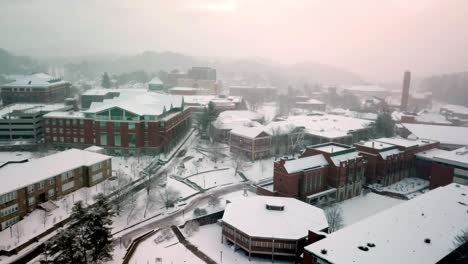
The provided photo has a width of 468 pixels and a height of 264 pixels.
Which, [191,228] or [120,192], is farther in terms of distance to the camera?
[120,192]

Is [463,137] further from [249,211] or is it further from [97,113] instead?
[97,113]

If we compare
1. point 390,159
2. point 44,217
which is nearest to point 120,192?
point 44,217

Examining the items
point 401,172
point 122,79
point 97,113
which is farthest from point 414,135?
point 122,79

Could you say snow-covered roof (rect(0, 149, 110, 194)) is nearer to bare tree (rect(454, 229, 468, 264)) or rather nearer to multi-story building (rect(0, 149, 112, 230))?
multi-story building (rect(0, 149, 112, 230))

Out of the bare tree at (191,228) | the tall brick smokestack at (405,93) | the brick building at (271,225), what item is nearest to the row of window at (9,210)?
the bare tree at (191,228)

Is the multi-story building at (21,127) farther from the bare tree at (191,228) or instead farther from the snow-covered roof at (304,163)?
the snow-covered roof at (304,163)

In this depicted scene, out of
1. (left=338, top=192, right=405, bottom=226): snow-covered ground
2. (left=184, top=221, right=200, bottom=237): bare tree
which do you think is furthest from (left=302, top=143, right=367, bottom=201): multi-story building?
(left=184, top=221, right=200, bottom=237): bare tree

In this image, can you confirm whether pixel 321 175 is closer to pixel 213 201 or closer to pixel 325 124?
Result: pixel 213 201
